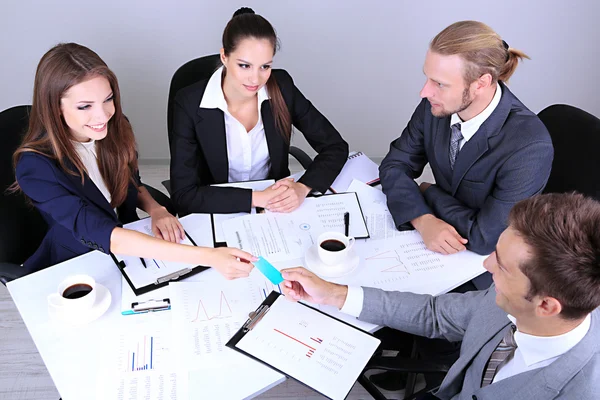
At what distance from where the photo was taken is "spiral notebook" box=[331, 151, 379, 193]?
2082 millimetres

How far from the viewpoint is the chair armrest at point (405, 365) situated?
4.55ft

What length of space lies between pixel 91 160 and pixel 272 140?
0.72 metres

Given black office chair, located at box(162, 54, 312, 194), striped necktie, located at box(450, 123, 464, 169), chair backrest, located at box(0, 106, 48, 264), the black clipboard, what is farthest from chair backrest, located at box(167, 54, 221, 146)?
striped necktie, located at box(450, 123, 464, 169)

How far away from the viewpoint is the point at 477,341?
54.1 inches

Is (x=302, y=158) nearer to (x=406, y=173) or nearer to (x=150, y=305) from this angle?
(x=406, y=173)

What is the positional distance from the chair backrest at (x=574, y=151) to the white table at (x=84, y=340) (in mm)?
641

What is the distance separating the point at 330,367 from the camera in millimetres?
1356

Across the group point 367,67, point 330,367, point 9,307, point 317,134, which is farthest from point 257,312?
point 367,67

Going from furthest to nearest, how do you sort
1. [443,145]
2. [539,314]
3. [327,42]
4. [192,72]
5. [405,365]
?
[327,42] → [192,72] → [443,145] → [405,365] → [539,314]

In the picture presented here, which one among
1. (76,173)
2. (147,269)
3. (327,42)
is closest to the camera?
(147,269)

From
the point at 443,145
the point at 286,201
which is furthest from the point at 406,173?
the point at 286,201

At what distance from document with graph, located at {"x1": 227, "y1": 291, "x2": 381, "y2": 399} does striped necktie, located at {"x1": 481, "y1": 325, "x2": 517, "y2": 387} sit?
0.28 meters

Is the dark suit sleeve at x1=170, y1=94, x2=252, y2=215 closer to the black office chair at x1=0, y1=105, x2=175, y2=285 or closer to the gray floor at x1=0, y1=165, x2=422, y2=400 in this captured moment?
the black office chair at x1=0, y1=105, x2=175, y2=285

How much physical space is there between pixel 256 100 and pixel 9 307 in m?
1.56
